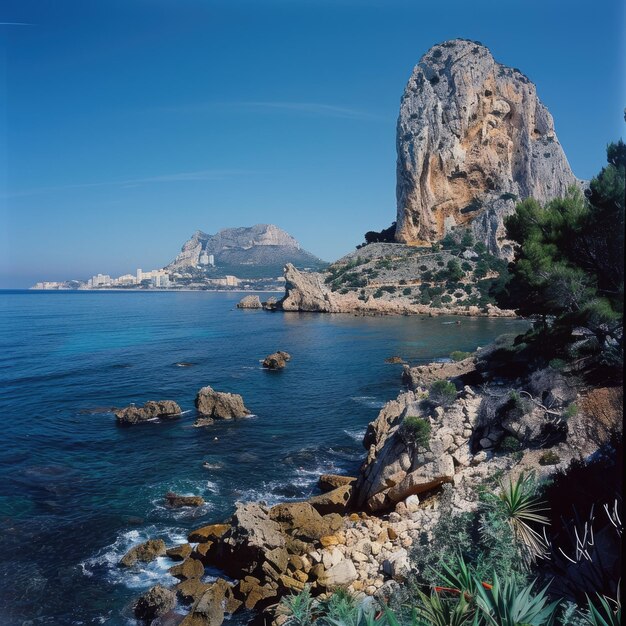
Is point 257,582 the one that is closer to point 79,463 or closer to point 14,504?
point 14,504

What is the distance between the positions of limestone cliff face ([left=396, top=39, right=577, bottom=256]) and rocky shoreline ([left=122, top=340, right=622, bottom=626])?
248 ft

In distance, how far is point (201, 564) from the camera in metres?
12.6

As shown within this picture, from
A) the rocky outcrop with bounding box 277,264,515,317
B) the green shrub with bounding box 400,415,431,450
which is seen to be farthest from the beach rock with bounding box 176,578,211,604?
the rocky outcrop with bounding box 277,264,515,317

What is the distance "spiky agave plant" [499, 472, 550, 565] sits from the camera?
8.33 m

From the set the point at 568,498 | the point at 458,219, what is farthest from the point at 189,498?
the point at 458,219

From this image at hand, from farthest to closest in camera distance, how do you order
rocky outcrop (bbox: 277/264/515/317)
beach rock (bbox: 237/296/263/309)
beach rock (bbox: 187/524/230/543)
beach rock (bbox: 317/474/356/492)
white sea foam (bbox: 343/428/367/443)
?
beach rock (bbox: 237/296/263/309)
rocky outcrop (bbox: 277/264/515/317)
white sea foam (bbox: 343/428/367/443)
beach rock (bbox: 317/474/356/492)
beach rock (bbox: 187/524/230/543)

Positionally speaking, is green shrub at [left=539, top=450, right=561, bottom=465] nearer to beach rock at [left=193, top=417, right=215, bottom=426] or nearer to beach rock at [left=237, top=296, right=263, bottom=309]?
beach rock at [left=193, top=417, right=215, bottom=426]

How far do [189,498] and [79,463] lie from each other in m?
6.43

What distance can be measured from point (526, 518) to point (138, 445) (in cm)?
1757

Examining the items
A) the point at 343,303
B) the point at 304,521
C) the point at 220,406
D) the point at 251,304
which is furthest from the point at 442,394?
the point at 251,304

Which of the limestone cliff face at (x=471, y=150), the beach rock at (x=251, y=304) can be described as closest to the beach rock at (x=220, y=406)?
the beach rock at (x=251, y=304)

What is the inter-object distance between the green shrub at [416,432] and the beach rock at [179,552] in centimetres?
676

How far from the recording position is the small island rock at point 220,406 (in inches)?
1009

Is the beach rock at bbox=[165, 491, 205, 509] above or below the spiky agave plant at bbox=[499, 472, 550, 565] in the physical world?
below
